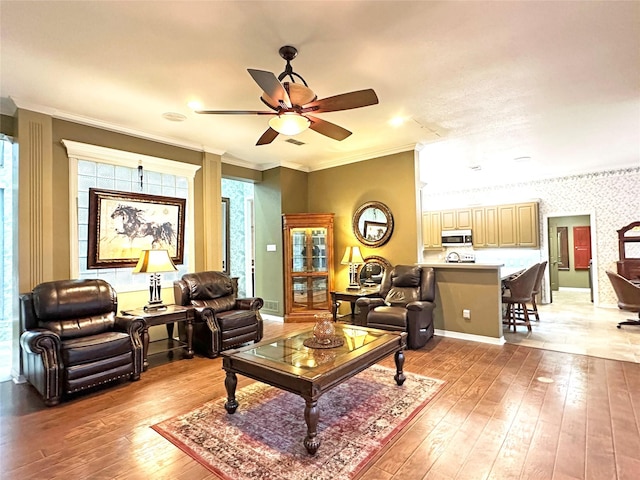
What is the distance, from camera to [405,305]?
180 inches

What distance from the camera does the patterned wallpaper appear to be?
6.64m

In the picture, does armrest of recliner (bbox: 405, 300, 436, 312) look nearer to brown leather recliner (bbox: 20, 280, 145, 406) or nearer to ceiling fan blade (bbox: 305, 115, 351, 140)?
ceiling fan blade (bbox: 305, 115, 351, 140)

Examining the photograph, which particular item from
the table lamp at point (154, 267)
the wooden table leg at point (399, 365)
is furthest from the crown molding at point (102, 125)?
the wooden table leg at point (399, 365)

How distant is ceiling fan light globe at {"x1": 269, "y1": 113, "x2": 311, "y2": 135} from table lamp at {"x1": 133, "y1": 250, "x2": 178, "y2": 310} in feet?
7.37

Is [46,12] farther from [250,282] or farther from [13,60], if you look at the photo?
[250,282]

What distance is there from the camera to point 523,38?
2.53 meters

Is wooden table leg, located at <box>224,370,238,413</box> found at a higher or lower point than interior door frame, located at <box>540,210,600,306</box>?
lower

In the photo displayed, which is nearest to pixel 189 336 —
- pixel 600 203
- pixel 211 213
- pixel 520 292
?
pixel 211 213

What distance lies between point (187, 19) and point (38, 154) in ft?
8.50

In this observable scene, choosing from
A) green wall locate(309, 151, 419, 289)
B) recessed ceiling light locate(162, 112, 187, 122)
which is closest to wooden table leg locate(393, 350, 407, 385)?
green wall locate(309, 151, 419, 289)

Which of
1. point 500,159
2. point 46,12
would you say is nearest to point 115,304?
point 46,12

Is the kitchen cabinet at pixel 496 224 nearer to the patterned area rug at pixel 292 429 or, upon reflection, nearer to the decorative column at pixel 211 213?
the decorative column at pixel 211 213

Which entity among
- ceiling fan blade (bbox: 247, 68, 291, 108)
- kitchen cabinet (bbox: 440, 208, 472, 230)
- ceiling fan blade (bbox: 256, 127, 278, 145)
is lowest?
kitchen cabinet (bbox: 440, 208, 472, 230)

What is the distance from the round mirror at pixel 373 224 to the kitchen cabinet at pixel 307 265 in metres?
0.52
